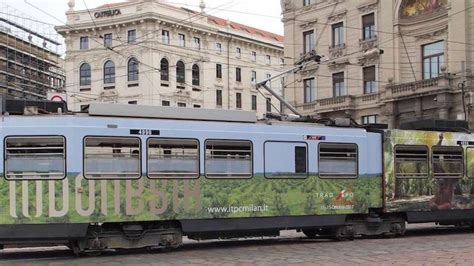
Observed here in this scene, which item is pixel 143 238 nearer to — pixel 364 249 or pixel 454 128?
pixel 364 249

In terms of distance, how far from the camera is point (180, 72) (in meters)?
60.1

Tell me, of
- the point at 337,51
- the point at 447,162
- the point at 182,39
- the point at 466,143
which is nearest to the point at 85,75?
the point at 182,39

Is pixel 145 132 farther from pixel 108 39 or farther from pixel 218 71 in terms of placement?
pixel 218 71

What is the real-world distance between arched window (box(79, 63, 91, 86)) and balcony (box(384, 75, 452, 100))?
34.6 m

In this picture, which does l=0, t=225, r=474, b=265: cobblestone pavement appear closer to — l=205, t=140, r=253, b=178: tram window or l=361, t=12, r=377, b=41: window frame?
l=205, t=140, r=253, b=178: tram window

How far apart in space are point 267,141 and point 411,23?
2613cm

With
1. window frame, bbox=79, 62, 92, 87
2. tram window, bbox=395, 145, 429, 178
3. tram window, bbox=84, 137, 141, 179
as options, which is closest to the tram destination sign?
window frame, bbox=79, 62, 92, 87

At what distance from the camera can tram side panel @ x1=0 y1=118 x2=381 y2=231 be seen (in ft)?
34.4

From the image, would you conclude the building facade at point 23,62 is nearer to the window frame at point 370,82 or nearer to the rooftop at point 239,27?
the rooftop at point 239,27

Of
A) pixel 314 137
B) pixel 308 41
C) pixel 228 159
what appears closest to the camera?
pixel 228 159

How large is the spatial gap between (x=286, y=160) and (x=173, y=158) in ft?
7.99

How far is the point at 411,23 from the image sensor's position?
35.8 meters

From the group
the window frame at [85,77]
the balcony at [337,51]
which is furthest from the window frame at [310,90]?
the window frame at [85,77]

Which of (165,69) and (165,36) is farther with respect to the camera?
(165,36)
